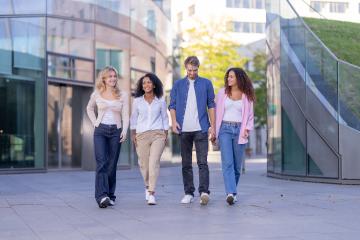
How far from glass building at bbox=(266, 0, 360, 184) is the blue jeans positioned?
447cm

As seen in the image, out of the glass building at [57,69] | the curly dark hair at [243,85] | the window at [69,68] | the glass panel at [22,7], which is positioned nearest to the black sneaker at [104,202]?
the curly dark hair at [243,85]

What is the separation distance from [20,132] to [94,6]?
14.9 ft

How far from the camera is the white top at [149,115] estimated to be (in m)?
8.84

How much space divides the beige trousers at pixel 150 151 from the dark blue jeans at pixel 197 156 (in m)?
0.33

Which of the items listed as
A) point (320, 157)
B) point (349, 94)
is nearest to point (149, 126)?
point (320, 157)

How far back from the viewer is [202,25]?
4528 centimetres

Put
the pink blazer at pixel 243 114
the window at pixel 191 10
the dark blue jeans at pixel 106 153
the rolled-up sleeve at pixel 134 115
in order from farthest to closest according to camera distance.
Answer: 1. the window at pixel 191 10
2. the rolled-up sleeve at pixel 134 115
3. the pink blazer at pixel 243 114
4. the dark blue jeans at pixel 106 153

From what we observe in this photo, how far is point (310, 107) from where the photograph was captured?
43.6ft

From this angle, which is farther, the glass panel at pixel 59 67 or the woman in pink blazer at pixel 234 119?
the glass panel at pixel 59 67

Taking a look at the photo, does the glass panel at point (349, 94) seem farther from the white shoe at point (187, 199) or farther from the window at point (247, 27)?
the window at point (247, 27)

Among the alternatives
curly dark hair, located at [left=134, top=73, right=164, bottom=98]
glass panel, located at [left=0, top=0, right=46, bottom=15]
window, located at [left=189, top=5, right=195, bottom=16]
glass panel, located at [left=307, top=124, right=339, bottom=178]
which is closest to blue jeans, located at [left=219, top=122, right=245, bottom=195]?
curly dark hair, located at [left=134, top=73, right=164, bottom=98]

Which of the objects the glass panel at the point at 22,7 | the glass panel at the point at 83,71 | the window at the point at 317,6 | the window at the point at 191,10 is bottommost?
the glass panel at the point at 83,71

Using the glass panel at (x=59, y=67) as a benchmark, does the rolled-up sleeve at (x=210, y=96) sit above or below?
below

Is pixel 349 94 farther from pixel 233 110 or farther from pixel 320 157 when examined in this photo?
pixel 233 110
